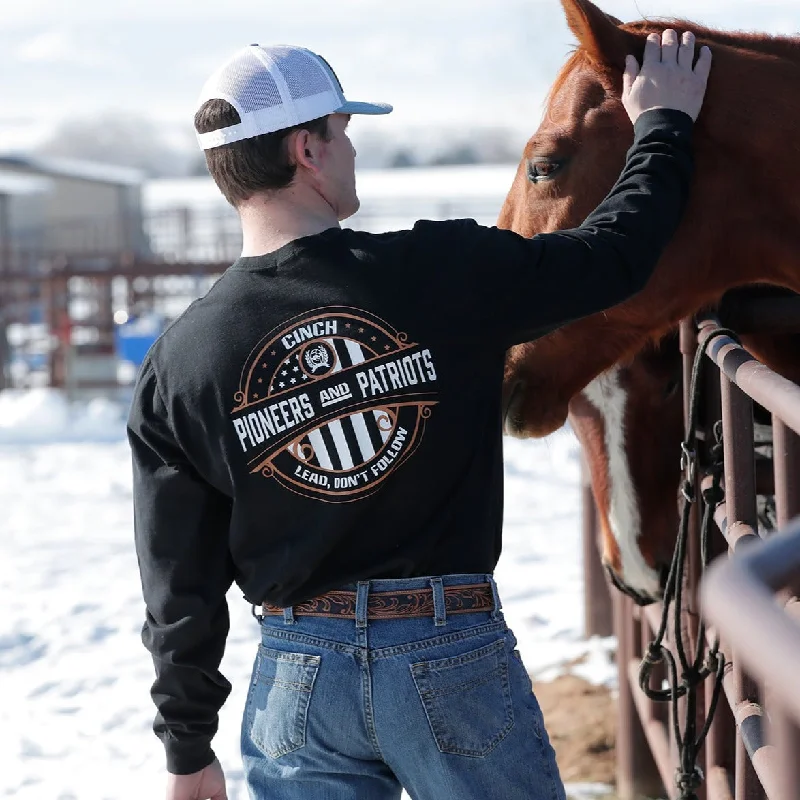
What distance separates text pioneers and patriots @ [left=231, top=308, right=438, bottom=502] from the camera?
5.35 ft

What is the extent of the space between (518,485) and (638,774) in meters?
4.57

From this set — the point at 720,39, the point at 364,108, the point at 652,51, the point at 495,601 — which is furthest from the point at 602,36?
the point at 495,601

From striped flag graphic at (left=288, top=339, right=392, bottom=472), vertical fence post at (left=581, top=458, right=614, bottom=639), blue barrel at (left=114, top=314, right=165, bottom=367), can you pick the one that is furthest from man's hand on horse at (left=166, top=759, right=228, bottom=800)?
blue barrel at (left=114, top=314, right=165, bottom=367)

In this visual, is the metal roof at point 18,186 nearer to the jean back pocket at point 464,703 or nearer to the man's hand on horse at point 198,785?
the man's hand on horse at point 198,785

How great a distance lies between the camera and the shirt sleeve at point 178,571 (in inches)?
69.3

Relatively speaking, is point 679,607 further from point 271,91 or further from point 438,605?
point 271,91

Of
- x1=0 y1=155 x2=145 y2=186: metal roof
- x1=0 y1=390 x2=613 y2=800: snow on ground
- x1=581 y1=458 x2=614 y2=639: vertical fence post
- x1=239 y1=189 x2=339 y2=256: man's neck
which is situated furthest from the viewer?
x1=0 y1=155 x2=145 y2=186: metal roof

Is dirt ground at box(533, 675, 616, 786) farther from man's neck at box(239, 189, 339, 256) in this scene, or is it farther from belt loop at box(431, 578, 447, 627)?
man's neck at box(239, 189, 339, 256)

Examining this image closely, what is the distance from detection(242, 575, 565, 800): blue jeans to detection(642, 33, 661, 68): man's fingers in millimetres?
1053

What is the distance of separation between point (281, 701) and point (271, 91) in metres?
0.93

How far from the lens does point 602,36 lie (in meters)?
2.13

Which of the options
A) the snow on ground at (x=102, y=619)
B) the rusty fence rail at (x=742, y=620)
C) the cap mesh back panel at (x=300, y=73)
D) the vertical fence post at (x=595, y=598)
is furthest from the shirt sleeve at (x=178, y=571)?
the vertical fence post at (x=595, y=598)

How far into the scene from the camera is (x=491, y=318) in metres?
1.66

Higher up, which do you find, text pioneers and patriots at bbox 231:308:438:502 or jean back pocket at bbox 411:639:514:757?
text pioneers and patriots at bbox 231:308:438:502
